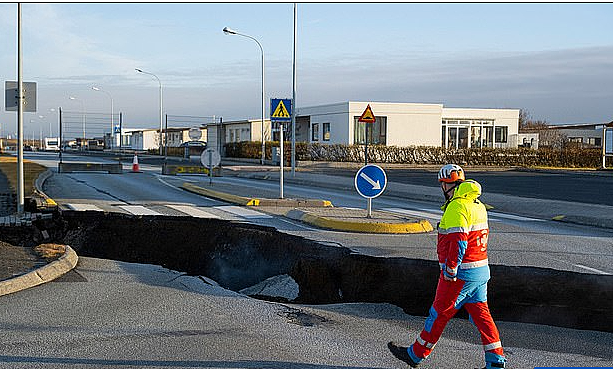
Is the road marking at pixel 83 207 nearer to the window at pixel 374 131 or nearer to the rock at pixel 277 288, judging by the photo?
the rock at pixel 277 288

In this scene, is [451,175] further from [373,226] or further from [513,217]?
[513,217]

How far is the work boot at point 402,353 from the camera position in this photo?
520 centimetres

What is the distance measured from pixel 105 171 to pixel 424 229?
2480cm

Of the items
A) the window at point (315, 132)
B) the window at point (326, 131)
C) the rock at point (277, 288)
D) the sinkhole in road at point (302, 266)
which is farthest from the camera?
the window at point (315, 132)

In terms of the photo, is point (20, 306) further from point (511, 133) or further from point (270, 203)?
point (511, 133)

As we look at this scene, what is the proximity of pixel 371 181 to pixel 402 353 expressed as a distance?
→ 7651mm

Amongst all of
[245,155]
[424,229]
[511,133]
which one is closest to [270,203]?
[424,229]

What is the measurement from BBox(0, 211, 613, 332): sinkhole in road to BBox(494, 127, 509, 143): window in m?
47.3

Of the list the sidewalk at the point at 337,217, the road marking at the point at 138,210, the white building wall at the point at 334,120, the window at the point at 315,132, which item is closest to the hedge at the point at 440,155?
the white building wall at the point at 334,120

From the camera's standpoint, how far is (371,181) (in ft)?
42.0

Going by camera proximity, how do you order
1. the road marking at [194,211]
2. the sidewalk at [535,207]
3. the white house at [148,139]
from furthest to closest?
1. the white house at [148,139]
2. the sidewalk at [535,207]
3. the road marking at [194,211]

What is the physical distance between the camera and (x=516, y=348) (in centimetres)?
600

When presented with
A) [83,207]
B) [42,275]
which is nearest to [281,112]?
[83,207]

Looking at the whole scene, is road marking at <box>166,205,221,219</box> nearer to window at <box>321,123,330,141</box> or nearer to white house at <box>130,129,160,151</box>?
window at <box>321,123,330,141</box>
